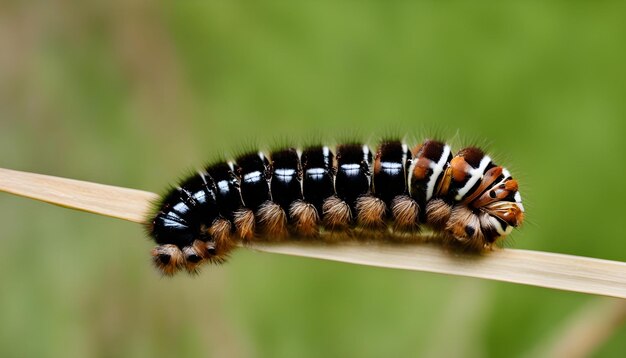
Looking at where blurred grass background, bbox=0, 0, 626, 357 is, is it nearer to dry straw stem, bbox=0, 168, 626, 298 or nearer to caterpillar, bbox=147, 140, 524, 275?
caterpillar, bbox=147, 140, 524, 275

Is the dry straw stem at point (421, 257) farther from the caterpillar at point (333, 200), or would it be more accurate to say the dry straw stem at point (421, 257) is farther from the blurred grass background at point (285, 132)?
the blurred grass background at point (285, 132)

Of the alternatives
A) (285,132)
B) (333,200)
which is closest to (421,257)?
(333,200)

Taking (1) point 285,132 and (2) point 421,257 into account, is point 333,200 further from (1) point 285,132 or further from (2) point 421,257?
(1) point 285,132

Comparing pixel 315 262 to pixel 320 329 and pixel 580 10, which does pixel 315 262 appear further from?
pixel 580 10

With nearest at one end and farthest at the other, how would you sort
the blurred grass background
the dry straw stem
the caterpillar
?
the dry straw stem < the caterpillar < the blurred grass background

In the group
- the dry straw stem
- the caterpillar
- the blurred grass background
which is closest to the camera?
the dry straw stem

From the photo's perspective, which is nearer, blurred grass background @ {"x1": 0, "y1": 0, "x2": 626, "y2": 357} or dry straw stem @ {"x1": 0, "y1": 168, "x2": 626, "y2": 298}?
dry straw stem @ {"x1": 0, "y1": 168, "x2": 626, "y2": 298}

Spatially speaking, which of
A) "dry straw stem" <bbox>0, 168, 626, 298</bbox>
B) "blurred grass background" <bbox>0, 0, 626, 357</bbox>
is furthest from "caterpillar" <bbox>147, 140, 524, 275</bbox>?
"blurred grass background" <bbox>0, 0, 626, 357</bbox>
